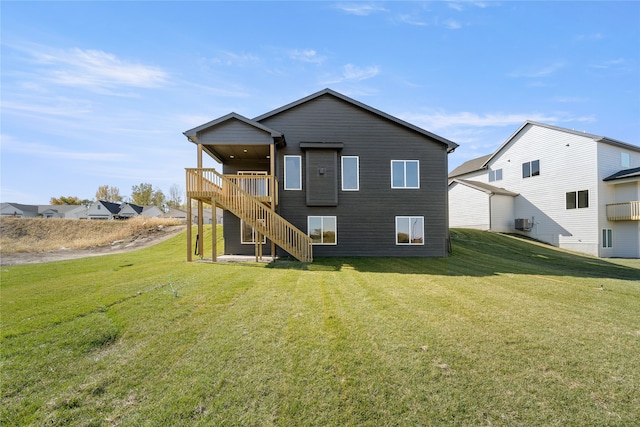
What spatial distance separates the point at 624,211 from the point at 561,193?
345 cm

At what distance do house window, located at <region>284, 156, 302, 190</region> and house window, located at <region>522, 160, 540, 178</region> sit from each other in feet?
67.1

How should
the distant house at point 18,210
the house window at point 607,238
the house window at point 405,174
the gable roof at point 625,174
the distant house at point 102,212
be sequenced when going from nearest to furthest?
the house window at point 405,174, the gable roof at point 625,174, the house window at point 607,238, the distant house at point 102,212, the distant house at point 18,210

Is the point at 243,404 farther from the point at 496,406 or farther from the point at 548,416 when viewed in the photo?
the point at 548,416

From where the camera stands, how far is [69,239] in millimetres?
27359

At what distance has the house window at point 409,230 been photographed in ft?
45.5

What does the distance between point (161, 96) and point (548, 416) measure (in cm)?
1468

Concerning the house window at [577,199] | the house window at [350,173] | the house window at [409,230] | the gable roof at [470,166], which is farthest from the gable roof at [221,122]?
the gable roof at [470,166]

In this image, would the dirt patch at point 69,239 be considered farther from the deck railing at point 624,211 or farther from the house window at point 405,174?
the deck railing at point 624,211

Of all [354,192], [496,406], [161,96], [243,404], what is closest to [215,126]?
[161,96]

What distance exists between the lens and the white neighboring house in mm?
18719

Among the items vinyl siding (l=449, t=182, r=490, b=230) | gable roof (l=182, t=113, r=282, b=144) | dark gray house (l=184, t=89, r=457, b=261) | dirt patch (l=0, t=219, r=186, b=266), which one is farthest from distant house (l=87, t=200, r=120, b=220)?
vinyl siding (l=449, t=182, r=490, b=230)

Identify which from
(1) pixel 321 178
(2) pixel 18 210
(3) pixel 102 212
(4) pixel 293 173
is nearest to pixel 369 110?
(1) pixel 321 178

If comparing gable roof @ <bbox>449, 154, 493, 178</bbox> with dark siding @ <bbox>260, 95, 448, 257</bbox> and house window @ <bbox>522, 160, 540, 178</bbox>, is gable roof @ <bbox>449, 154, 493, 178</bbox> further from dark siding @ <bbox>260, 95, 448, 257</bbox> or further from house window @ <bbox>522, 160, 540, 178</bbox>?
dark siding @ <bbox>260, 95, 448, 257</bbox>

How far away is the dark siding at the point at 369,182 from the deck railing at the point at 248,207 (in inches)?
70.7
